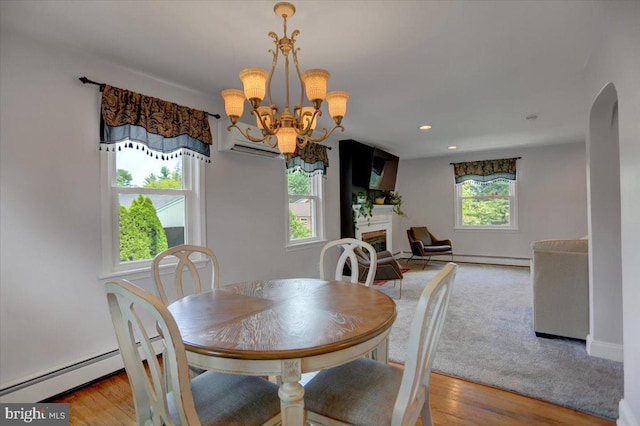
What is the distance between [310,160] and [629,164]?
10.4ft

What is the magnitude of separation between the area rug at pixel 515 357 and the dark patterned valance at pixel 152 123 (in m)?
2.52

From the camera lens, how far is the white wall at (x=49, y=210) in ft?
6.32

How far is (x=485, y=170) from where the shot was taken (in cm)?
639

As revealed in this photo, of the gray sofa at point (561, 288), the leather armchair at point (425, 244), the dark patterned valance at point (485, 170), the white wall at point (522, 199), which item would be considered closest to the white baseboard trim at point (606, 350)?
the gray sofa at point (561, 288)

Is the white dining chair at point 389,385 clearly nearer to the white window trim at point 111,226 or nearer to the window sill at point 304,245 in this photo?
the white window trim at point 111,226

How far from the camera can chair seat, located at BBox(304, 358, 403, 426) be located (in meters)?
1.19

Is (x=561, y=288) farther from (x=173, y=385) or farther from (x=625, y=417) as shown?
(x=173, y=385)

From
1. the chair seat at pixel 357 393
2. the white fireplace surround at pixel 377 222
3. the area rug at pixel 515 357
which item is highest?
the white fireplace surround at pixel 377 222

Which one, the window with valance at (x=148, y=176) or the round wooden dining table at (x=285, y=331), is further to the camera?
the window with valance at (x=148, y=176)

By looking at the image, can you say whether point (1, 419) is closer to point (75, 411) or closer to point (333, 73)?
point (75, 411)

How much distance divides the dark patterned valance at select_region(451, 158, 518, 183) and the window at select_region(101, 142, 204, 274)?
553cm

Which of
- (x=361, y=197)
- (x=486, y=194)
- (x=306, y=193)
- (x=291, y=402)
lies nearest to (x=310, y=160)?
(x=306, y=193)

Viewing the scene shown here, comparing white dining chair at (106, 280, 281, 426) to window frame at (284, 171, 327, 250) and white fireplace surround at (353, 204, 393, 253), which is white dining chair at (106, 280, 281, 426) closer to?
window frame at (284, 171, 327, 250)

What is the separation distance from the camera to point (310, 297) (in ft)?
5.58
